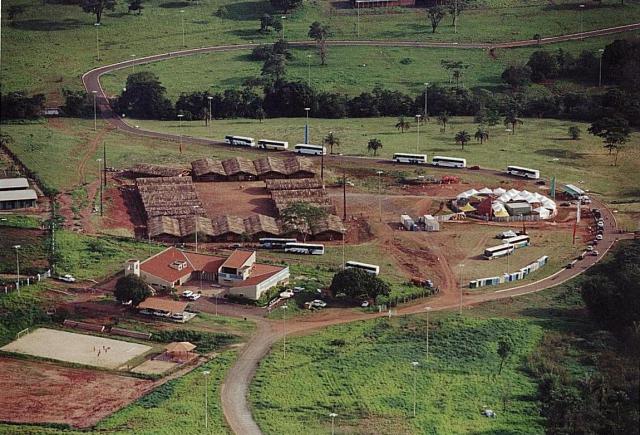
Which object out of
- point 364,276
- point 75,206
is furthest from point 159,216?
point 364,276

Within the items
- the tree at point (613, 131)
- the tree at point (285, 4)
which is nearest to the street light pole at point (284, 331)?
the tree at point (613, 131)

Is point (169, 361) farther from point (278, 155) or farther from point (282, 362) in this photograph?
point (278, 155)

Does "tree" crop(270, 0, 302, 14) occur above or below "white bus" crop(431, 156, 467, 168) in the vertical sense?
above

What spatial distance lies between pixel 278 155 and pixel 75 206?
14.3 m

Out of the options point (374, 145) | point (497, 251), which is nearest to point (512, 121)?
point (374, 145)

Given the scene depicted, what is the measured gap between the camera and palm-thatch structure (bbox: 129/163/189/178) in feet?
233

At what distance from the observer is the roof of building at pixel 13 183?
2613 inches

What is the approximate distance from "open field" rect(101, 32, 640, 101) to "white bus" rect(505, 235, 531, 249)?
27.9m

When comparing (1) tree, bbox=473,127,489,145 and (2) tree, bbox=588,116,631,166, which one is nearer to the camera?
(2) tree, bbox=588,116,631,166

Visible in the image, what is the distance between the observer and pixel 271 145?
7738 centimetres

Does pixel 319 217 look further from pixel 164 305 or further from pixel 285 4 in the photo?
pixel 285 4

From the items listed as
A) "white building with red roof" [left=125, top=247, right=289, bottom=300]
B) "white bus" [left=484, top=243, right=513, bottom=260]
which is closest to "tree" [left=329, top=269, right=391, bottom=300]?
"white building with red roof" [left=125, top=247, right=289, bottom=300]

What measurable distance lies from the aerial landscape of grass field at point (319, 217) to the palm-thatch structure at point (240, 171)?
0.58 ft

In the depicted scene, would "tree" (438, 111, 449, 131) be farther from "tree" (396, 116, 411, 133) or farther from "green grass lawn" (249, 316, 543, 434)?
"green grass lawn" (249, 316, 543, 434)
